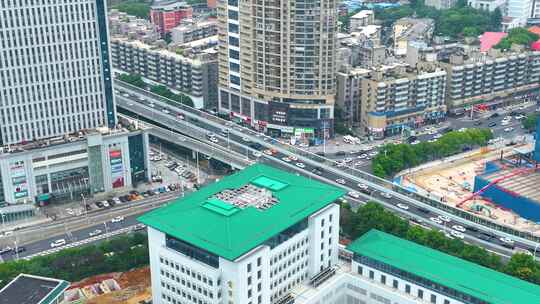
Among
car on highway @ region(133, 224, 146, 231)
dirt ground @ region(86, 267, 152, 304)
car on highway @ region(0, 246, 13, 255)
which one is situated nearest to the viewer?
dirt ground @ region(86, 267, 152, 304)

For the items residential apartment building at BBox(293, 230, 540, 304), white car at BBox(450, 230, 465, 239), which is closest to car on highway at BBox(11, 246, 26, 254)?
residential apartment building at BBox(293, 230, 540, 304)

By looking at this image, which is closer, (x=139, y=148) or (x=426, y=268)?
(x=426, y=268)

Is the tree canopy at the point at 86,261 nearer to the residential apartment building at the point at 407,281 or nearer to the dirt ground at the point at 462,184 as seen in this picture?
the residential apartment building at the point at 407,281

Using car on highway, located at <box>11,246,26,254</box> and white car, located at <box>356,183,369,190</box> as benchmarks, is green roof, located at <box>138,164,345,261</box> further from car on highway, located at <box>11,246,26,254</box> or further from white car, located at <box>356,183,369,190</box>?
white car, located at <box>356,183,369,190</box>

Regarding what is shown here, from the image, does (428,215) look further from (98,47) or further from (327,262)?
(98,47)

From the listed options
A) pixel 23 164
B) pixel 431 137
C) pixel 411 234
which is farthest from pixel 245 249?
pixel 431 137

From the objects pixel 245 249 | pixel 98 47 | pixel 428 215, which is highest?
pixel 98 47
